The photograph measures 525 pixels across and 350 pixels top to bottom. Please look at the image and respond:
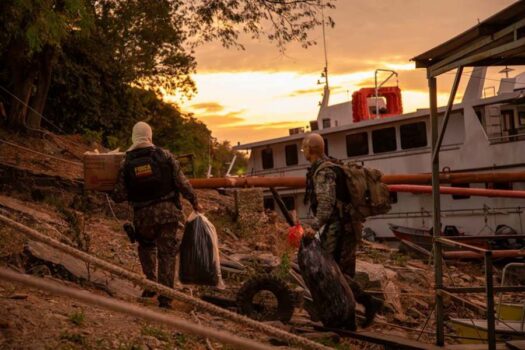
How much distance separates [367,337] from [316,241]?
3.28 ft

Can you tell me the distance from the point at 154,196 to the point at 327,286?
2.00 m

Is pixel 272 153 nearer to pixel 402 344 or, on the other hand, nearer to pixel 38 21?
pixel 38 21

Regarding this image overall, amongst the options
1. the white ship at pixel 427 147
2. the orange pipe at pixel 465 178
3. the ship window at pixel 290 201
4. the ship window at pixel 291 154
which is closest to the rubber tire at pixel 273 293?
the orange pipe at pixel 465 178

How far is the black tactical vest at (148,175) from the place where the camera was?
762 cm

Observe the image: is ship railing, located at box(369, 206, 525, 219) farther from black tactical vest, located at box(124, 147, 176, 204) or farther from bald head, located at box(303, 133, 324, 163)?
black tactical vest, located at box(124, 147, 176, 204)

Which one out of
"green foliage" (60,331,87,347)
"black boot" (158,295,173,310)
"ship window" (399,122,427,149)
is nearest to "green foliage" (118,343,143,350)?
"green foliage" (60,331,87,347)

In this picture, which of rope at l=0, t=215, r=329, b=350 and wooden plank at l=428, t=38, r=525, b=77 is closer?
rope at l=0, t=215, r=329, b=350

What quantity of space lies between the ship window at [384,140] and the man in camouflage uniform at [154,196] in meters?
19.9

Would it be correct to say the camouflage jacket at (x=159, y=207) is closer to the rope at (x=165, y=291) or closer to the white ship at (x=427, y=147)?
the rope at (x=165, y=291)

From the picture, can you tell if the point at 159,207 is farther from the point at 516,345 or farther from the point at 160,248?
the point at 516,345

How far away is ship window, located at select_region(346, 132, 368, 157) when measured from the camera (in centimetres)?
2792

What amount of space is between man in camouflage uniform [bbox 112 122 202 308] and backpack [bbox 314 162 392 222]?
164cm

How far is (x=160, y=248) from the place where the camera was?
25.5 feet

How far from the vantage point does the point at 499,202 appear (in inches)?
936
